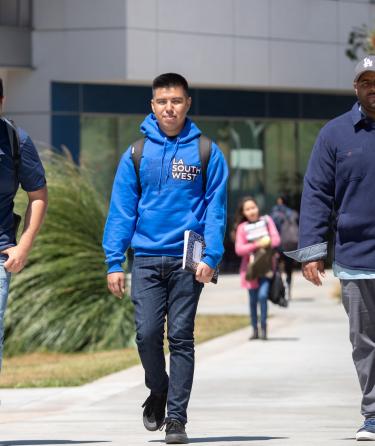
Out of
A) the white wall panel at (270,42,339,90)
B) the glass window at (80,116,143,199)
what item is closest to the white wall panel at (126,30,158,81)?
the glass window at (80,116,143,199)

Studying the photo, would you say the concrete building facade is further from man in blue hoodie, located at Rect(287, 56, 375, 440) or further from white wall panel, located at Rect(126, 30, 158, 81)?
man in blue hoodie, located at Rect(287, 56, 375, 440)

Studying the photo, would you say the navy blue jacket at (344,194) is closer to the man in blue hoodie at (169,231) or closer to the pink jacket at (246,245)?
the man in blue hoodie at (169,231)

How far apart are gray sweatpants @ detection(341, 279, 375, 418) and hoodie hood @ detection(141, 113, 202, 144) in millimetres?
1134

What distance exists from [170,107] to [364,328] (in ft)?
5.07

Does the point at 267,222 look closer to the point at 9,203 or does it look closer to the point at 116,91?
the point at 9,203

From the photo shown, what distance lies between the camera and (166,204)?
25.8 feet

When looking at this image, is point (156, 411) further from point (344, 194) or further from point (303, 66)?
point (303, 66)

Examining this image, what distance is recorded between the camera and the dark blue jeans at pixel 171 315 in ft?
25.8

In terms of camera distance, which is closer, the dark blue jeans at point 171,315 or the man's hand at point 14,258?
the man's hand at point 14,258

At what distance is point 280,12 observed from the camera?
124 feet

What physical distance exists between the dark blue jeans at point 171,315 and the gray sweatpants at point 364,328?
0.83 metres

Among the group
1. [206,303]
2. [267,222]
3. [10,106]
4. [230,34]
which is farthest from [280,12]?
[267,222]

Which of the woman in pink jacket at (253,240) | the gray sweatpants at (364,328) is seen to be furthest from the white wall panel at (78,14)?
the gray sweatpants at (364,328)

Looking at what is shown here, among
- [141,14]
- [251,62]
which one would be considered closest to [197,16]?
[141,14]
